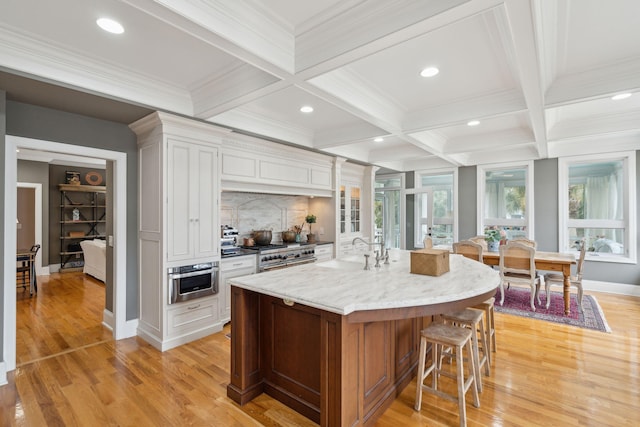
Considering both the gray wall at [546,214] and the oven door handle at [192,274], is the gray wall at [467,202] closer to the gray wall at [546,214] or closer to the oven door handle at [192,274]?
the gray wall at [546,214]

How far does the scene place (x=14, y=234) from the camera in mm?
2691

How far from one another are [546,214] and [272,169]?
5.32 meters

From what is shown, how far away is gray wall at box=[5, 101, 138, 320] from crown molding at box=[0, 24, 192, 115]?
0.68 m

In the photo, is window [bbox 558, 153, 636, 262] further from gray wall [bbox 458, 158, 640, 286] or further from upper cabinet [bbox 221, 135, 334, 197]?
upper cabinet [bbox 221, 135, 334, 197]

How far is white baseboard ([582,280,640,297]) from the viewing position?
512 cm

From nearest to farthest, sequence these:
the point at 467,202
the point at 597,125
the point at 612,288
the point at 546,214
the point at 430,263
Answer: the point at 430,263, the point at 597,125, the point at 612,288, the point at 546,214, the point at 467,202

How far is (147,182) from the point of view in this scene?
3449 millimetres

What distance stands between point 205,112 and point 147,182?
109 centimetres

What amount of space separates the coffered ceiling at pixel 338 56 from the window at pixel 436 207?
3158mm

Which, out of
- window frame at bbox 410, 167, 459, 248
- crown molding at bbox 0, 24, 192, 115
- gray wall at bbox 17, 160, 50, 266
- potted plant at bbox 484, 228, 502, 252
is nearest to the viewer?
crown molding at bbox 0, 24, 192, 115

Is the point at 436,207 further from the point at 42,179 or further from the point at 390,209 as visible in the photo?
the point at 42,179

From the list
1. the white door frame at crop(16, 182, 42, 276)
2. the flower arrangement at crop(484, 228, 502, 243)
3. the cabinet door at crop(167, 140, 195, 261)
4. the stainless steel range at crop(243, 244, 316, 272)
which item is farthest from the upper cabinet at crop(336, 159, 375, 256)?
the white door frame at crop(16, 182, 42, 276)

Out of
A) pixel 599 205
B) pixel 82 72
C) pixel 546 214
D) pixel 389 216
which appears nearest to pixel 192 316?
pixel 82 72

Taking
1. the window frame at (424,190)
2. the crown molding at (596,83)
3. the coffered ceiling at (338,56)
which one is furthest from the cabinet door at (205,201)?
the window frame at (424,190)
